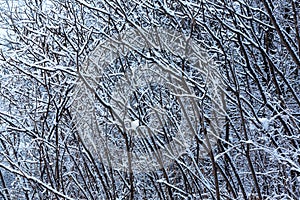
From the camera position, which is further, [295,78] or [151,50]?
[295,78]

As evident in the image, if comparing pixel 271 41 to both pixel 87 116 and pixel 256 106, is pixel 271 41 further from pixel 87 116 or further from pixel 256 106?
pixel 87 116

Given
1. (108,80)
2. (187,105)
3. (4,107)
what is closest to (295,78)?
(187,105)

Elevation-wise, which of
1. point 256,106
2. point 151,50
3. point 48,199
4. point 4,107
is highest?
point 4,107

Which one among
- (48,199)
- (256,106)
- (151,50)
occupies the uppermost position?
(151,50)

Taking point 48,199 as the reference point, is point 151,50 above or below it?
above

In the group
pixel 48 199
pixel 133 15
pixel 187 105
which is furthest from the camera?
pixel 187 105

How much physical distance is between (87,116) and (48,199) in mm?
823

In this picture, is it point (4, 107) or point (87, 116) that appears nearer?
point (87, 116)

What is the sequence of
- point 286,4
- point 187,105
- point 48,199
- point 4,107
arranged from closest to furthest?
point 48,199 < point 187,105 < point 286,4 < point 4,107

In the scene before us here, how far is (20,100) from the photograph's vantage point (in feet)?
16.3

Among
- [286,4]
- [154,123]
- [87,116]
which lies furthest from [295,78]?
[87,116]

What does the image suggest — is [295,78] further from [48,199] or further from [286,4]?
[48,199]

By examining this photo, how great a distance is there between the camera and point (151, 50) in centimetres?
355

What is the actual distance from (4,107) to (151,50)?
3022 millimetres
